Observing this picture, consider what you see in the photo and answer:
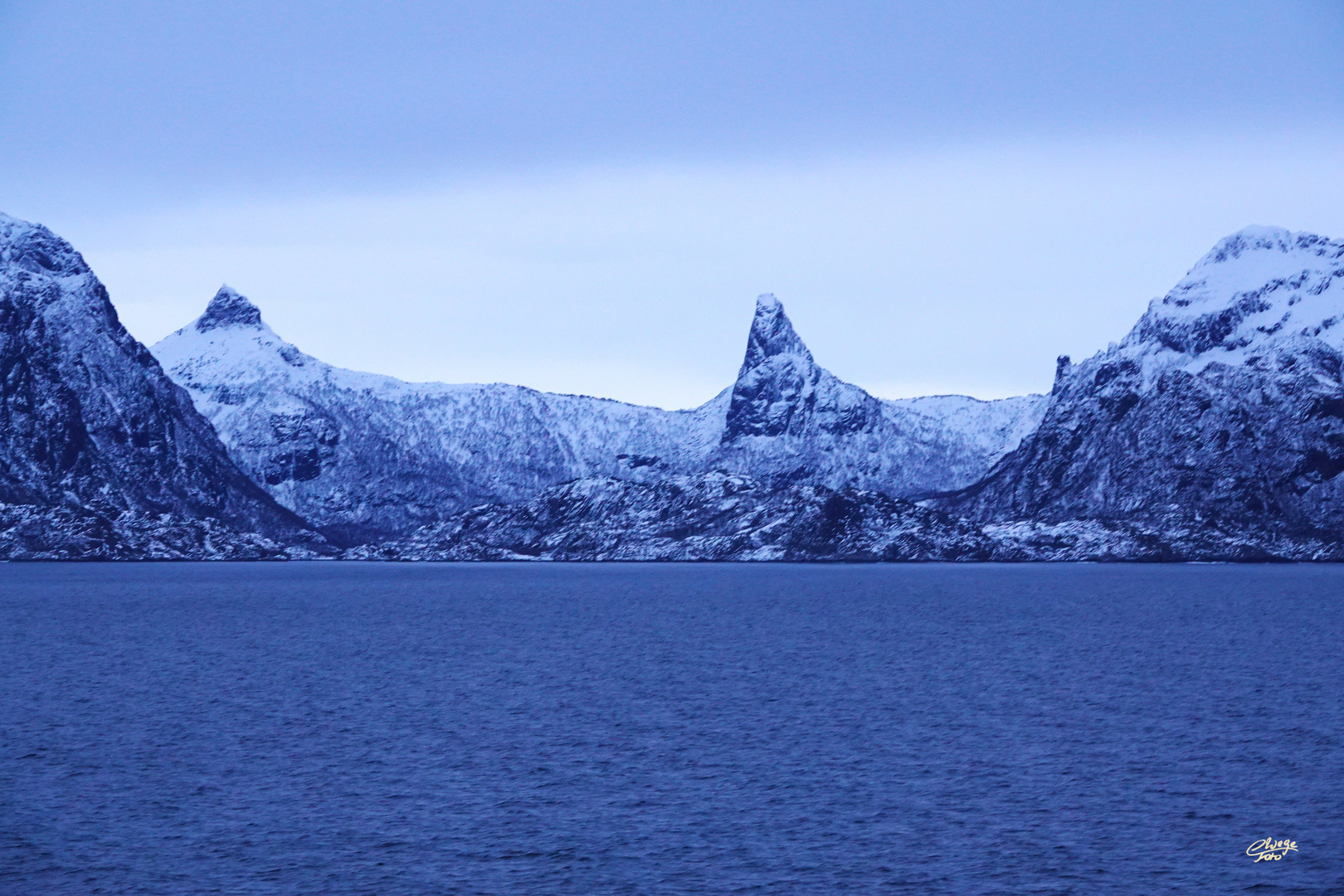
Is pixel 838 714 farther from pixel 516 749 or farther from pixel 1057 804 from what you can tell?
pixel 1057 804

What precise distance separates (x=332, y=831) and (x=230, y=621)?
144m

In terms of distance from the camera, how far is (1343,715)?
8925 cm

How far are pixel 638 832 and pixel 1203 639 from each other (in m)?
117

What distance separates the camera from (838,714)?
3629 inches

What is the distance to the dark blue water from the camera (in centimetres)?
5100

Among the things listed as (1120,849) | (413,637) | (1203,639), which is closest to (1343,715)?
(1120,849)

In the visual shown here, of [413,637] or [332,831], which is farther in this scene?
[413,637]

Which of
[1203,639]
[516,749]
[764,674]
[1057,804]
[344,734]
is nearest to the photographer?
[1057,804]

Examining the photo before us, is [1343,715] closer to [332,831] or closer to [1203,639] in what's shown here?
[332,831]

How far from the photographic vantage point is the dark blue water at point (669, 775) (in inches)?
2008

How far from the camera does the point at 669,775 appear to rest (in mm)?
69375

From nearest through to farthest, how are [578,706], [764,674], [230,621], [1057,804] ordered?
[1057,804]
[578,706]
[764,674]
[230,621]

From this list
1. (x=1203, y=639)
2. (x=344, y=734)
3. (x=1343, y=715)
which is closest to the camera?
(x=344, y=734)

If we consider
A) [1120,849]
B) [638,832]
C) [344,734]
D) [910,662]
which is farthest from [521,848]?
[910,662]
